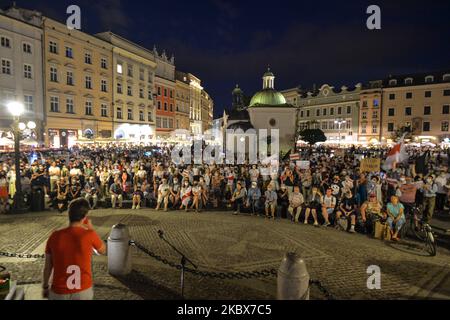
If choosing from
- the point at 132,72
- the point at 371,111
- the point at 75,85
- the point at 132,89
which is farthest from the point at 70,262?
the point at 371,111

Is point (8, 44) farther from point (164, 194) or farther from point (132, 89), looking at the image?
point (164, 194)

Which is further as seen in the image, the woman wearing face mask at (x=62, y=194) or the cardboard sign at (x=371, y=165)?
the cardboard sign at (x=371, y=165)

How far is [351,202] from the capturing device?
10.5 metres

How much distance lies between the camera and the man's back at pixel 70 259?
11.1ft

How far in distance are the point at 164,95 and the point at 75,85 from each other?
2076 cm

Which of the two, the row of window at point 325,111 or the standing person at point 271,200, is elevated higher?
the row of window at point 325,111

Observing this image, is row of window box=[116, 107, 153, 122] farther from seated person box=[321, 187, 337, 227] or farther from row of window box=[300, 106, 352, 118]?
row of window box=[300, 106, 352, 118]

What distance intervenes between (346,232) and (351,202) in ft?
3.70

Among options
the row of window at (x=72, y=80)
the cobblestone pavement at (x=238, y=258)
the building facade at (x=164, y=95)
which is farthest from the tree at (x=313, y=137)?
the cobblestone pavement at (x=238, y=258)

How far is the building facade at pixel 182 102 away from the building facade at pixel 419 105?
39.8 metres

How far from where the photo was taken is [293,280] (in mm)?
4570

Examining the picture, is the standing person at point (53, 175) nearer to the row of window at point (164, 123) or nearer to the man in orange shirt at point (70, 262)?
the man in orange shirt at point (70, 262)
